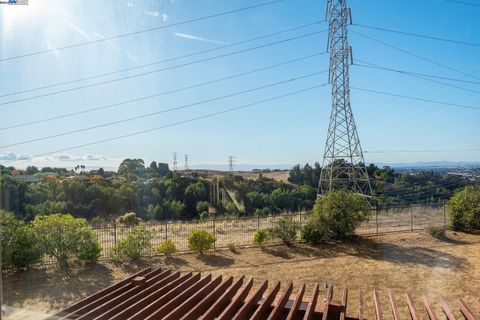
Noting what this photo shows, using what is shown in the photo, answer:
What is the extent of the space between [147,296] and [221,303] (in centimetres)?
65

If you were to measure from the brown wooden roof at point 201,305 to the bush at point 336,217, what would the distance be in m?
9.29

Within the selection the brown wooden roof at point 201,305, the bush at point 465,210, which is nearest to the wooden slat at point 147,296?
the brown wooden roof at point 201,305

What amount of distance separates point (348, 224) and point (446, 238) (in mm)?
3874

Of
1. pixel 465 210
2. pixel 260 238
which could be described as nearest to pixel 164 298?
pixel 260 238

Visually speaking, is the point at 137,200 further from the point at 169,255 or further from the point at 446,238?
the point at 446,238

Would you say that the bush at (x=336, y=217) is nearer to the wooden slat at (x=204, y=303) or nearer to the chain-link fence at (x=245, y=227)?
the chain-link fence at (x=245, y=227)

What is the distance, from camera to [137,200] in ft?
93.9

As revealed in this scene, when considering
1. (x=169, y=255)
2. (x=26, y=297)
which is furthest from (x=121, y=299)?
(x=169, y=255)

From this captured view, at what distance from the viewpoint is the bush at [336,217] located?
1214 cm

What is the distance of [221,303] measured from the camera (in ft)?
9.39

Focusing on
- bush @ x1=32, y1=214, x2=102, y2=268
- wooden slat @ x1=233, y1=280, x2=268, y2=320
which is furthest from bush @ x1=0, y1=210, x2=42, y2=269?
wooden slat @ x1=233, y1=280, x2=268, y2=320

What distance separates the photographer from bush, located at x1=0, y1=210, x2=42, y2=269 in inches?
338

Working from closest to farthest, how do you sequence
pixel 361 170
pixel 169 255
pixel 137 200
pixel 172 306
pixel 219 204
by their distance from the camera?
pixel 172 306 < pixel 169 255 < pixel 361 170 < pixel 137 200 < pixel 219 204

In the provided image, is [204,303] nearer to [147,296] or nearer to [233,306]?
[233,306]
